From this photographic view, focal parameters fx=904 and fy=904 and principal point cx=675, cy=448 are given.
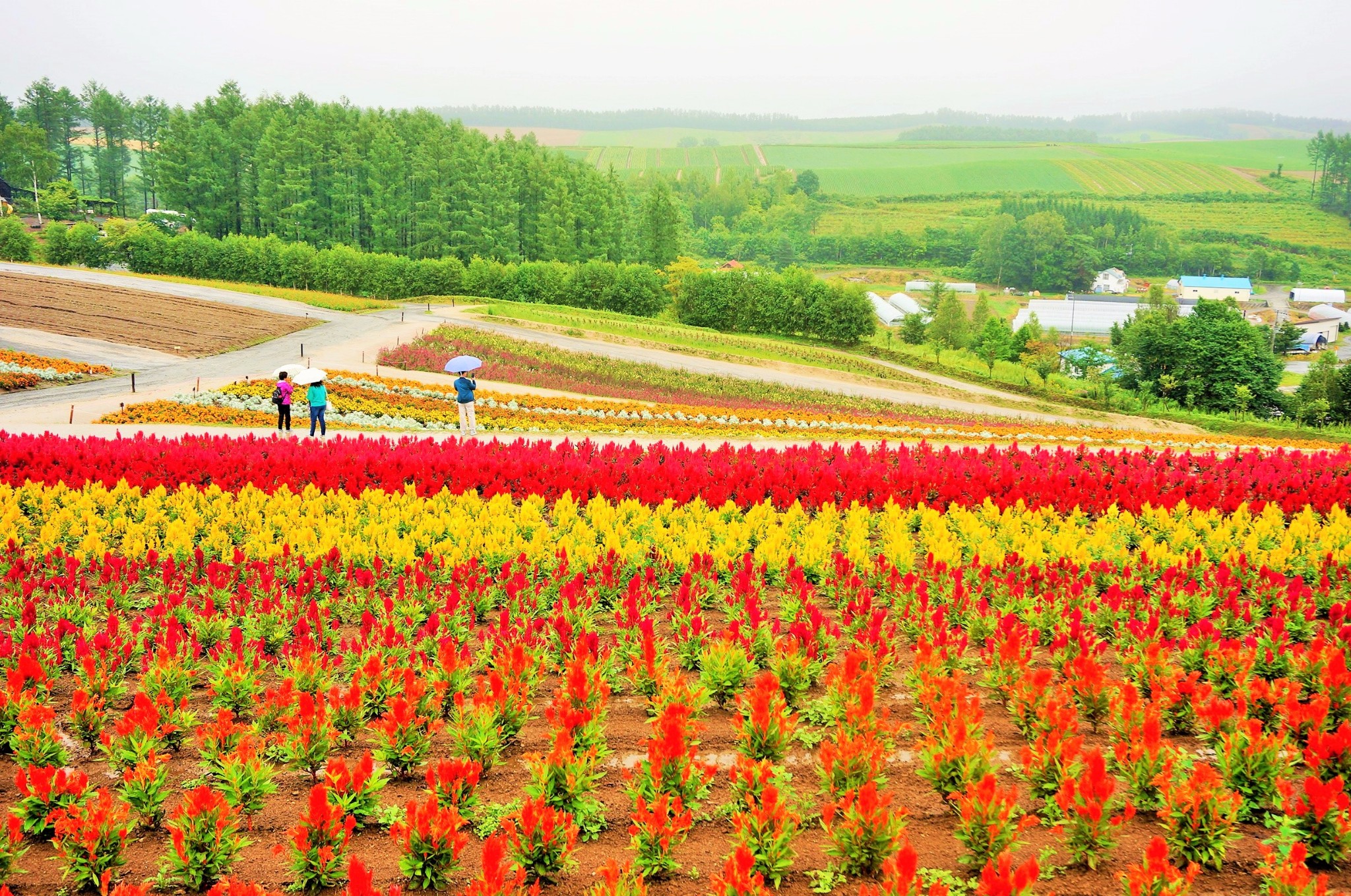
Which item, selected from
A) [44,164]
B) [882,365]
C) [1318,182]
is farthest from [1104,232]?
[44,164]

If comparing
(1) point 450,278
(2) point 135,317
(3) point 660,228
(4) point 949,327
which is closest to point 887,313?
(4) point 949,327

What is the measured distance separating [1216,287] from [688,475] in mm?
118078

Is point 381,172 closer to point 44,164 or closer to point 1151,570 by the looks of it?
point 44,164

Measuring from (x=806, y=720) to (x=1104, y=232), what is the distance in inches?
5883

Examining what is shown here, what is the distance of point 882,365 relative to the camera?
52750mm

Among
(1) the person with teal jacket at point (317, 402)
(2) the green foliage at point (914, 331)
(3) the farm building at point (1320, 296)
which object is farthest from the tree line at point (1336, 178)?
(1) the person with teal jacket at point (317, 402)

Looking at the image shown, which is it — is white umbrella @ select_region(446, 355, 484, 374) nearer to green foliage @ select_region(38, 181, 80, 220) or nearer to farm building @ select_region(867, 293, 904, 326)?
farm building @ select_region(867, 293, 904, 326)

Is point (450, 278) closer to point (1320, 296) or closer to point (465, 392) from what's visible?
point (465, 392)

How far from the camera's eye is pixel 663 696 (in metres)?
5.92

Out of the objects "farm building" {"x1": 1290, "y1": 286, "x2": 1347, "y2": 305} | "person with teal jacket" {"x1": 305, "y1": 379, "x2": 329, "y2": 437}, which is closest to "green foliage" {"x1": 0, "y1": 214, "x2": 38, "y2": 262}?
"person with teal jacket" {"x1": 305, "y1": 379, "x2": 329, "y2": 437}

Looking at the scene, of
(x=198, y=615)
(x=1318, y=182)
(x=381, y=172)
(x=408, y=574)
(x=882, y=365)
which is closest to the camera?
(x=198, y=615)

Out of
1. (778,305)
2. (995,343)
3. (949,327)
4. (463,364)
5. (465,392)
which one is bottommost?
(995,343)

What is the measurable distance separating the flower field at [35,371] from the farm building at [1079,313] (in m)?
85.5

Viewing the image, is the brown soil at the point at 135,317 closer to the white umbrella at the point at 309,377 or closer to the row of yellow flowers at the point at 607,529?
the white umbrella at the point at 309,377
